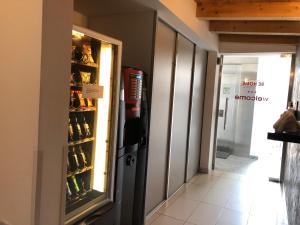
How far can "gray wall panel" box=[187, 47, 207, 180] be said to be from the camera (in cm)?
425

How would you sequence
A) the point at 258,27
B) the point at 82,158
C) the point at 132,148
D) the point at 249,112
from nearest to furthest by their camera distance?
the point at 82,158, the point at 132,148, the point at 258,27, the point at 249,112

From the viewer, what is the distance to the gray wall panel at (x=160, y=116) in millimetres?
2877

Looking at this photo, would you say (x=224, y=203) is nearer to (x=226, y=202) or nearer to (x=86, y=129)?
(x=226, y=202)

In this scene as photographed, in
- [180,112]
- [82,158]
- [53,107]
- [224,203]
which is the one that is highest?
[53,107]

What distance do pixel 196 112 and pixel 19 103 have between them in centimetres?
347

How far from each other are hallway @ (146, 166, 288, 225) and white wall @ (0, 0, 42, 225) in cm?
194

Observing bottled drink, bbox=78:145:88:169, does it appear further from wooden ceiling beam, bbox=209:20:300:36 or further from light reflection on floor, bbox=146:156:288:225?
wooden ceiling beam, bbox=209:20:300:36

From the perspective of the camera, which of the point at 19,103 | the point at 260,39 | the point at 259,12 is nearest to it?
the point at 19,103

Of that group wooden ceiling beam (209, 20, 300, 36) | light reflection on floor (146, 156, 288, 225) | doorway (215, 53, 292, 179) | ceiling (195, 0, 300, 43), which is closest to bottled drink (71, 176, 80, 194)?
light reflection on floor (146, 156, 288, 225)

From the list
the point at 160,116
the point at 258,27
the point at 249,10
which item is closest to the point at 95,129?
the point at 160,116

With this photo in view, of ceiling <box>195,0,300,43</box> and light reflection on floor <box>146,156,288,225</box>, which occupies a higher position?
ceiling <box>195,0,300,43</box>

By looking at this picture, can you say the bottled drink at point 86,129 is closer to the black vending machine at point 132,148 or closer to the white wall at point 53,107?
the black vending machine at point 132,148

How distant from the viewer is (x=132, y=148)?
2430 mm

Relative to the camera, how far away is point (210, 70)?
4711 mm
